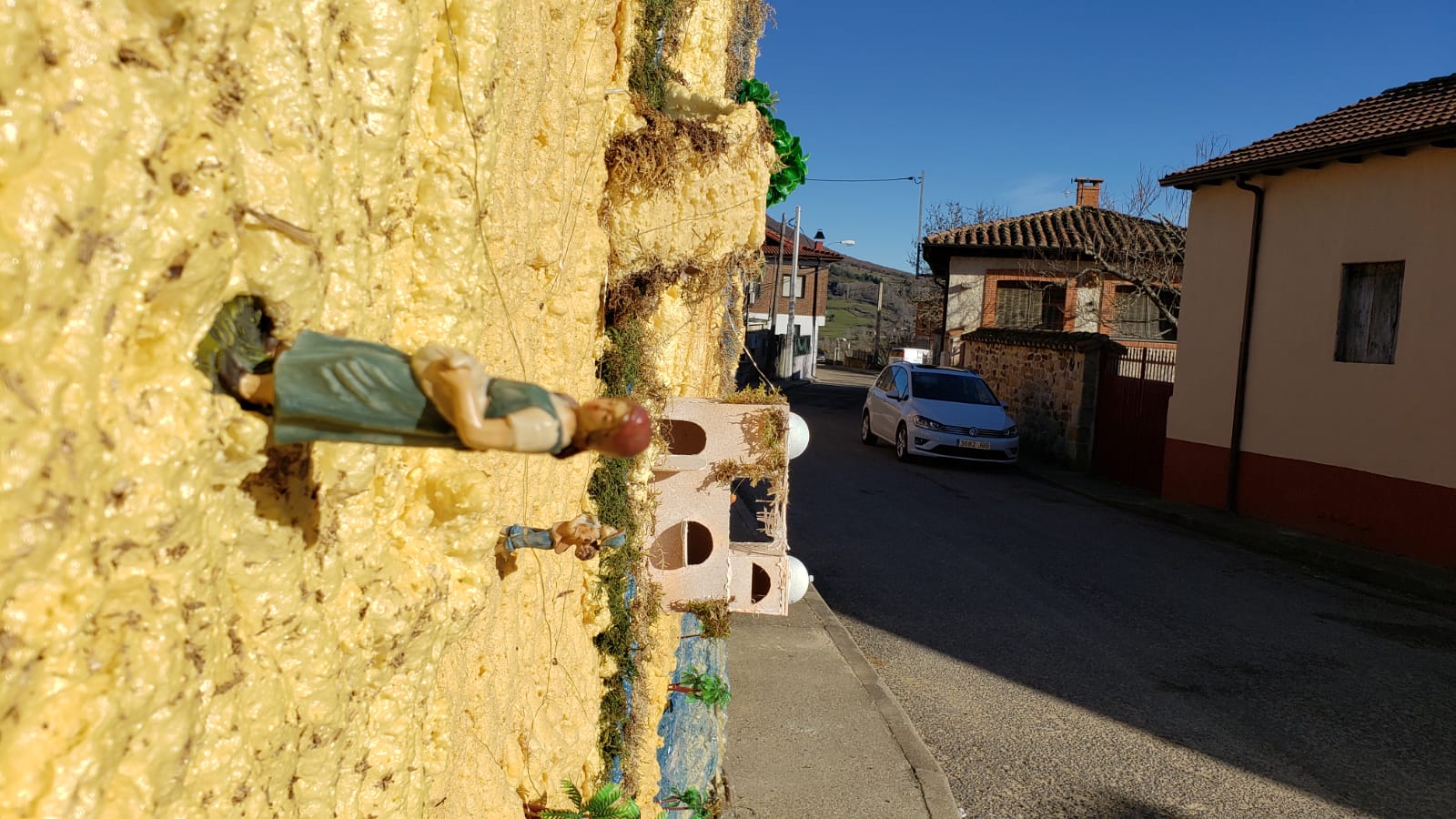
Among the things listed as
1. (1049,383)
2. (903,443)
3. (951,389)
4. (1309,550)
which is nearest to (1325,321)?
(1309,550)

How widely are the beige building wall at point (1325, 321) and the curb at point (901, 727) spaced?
23.1 ft

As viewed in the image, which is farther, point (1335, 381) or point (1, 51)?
point (1335, 381)

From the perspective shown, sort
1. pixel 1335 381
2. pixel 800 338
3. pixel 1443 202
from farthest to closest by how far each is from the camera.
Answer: pixel 800 338 < pixel 1335 381 < pixel 1443 202

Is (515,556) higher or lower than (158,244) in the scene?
lower

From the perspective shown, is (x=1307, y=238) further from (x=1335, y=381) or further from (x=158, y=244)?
(x=158, y=244)

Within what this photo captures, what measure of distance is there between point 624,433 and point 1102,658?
22.7 ft

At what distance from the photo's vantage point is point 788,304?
4834cm

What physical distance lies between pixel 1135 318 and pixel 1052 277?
2.45 meters

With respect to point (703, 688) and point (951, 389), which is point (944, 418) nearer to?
point (951, 389)

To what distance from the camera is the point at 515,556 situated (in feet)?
9.34

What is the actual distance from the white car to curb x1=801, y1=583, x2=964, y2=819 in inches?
333

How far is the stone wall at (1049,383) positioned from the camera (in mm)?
16906

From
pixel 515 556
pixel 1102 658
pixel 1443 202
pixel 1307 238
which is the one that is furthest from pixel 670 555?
pixel 1307 238

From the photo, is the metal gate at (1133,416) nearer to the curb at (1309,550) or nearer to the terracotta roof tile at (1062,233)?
the curb at (1309,550)
